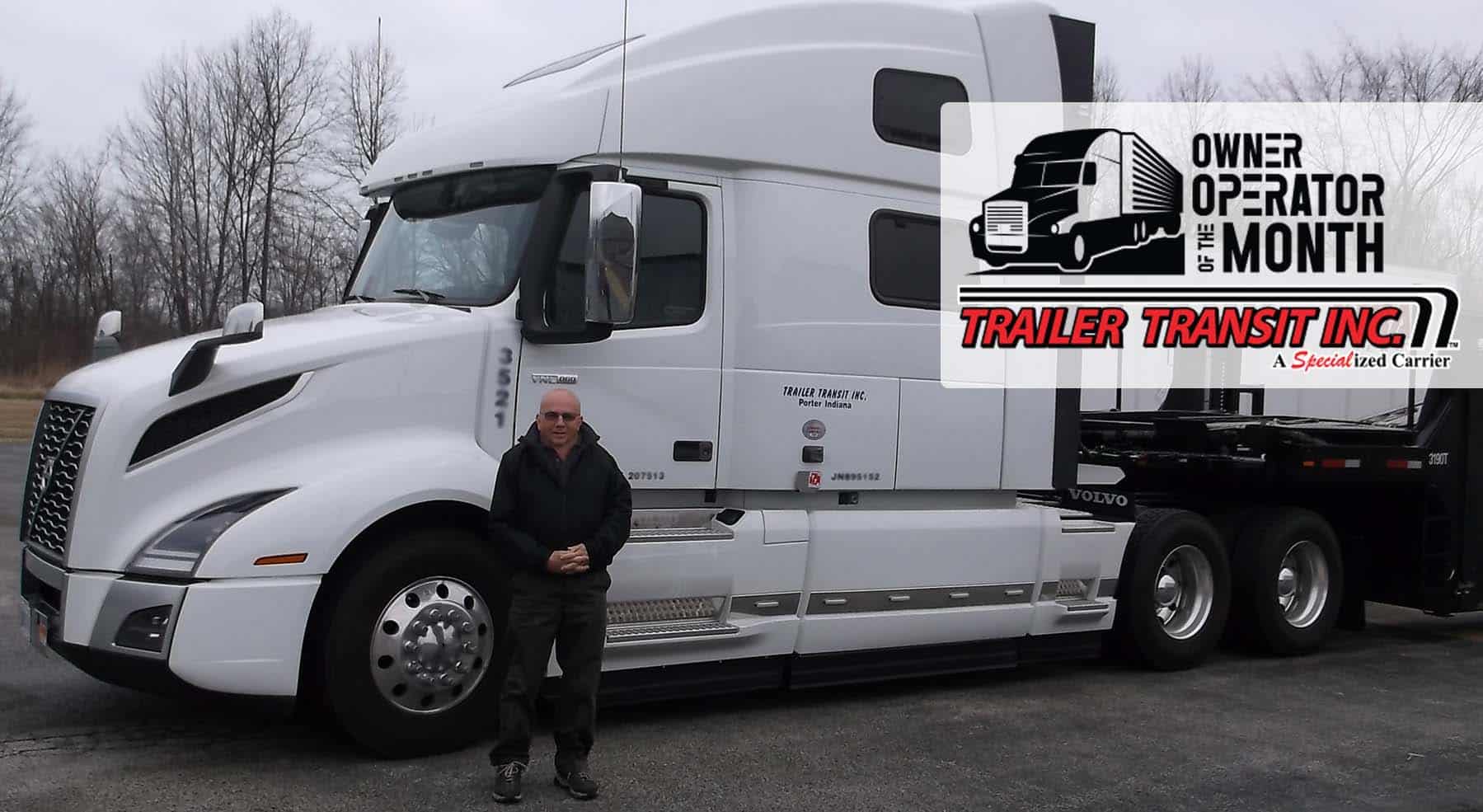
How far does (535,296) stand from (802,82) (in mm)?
2076

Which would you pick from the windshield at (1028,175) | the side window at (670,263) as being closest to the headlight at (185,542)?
the side window at (670,263)

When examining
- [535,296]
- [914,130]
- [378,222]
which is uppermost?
[914,130]

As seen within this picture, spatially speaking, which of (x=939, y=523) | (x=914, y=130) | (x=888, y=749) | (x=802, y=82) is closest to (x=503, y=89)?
(x=802, y=82)

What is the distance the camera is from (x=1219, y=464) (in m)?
9.71

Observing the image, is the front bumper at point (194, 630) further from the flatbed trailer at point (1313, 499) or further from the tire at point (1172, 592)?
the tire at point (1172, 592)

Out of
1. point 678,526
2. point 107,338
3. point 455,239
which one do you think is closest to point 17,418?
point 107,338

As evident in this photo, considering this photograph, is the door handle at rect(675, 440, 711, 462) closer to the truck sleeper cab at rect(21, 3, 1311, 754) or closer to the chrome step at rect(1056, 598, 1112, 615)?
the truck sleeper cab at rect(21, 3, 1311, 754)

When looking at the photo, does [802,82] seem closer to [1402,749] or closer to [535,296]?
[535,296]

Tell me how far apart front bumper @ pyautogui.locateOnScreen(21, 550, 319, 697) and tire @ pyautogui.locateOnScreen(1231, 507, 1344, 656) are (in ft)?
22.3

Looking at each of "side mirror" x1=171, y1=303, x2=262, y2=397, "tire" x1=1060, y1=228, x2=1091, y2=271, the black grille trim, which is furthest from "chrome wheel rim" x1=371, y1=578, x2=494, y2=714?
"tire" x1=1060, y1=228, x2=1091, y2=271

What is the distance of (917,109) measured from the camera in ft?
26.4

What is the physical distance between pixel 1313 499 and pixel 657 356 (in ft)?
20.0

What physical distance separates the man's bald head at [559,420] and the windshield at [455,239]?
1067 mm

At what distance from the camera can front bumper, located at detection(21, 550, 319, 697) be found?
18.5 ft
